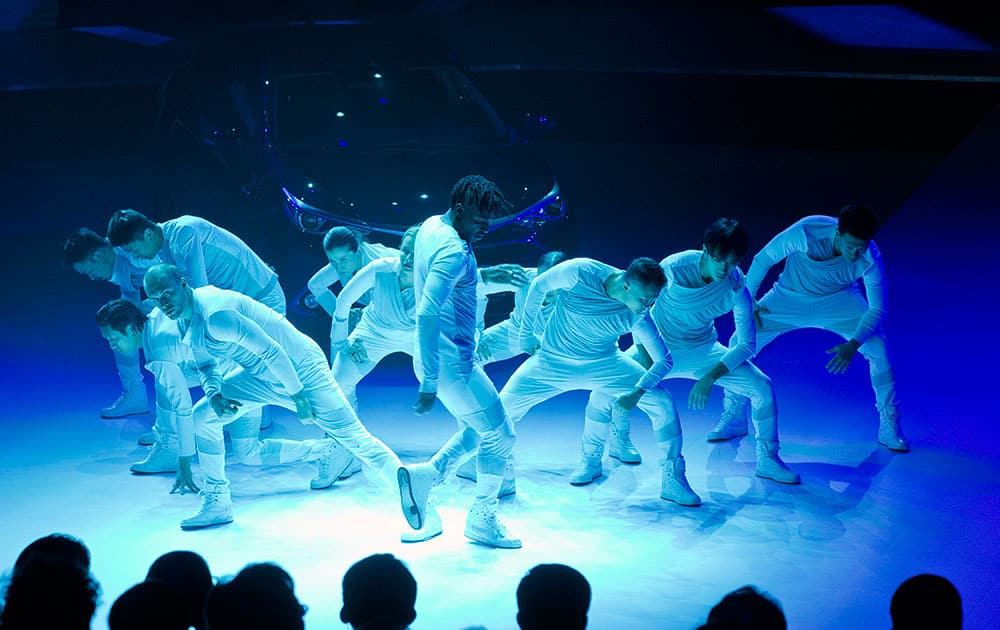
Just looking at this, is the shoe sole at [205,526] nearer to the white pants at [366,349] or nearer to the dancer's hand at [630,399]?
the white pants at [366,349]

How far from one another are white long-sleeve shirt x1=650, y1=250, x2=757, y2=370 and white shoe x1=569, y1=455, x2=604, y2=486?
72 cm

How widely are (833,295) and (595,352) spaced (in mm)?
1638

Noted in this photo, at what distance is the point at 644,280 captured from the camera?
15.4ft

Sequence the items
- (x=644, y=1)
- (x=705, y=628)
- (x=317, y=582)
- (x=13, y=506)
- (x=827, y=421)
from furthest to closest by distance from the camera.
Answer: (x=644, y=1), (x=827, y=421), (x=13, y=506), (x=317, y=582), (x=705, y=628)

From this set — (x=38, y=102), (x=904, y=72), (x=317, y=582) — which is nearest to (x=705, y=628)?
(x=317, y=582)

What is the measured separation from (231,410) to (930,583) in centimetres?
311

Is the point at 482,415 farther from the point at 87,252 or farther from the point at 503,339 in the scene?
the point at 87,252

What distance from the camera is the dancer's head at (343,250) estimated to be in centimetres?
582

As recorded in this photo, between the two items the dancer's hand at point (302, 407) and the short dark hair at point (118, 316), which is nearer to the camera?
the dancer's hand at point (302, 407)

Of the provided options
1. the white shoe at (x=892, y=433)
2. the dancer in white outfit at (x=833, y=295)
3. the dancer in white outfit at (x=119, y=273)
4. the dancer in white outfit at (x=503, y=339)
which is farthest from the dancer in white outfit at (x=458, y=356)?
the white shoe at (x=892, y=433)

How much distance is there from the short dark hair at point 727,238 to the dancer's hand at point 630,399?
785 millimetres

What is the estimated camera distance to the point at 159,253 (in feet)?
18.7

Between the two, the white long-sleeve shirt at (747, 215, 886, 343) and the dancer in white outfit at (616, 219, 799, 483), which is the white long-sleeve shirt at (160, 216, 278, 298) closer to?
the dancer in white outfit at (616, 219, 799, 483)

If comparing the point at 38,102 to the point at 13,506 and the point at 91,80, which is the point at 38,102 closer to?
the point at 91,80
